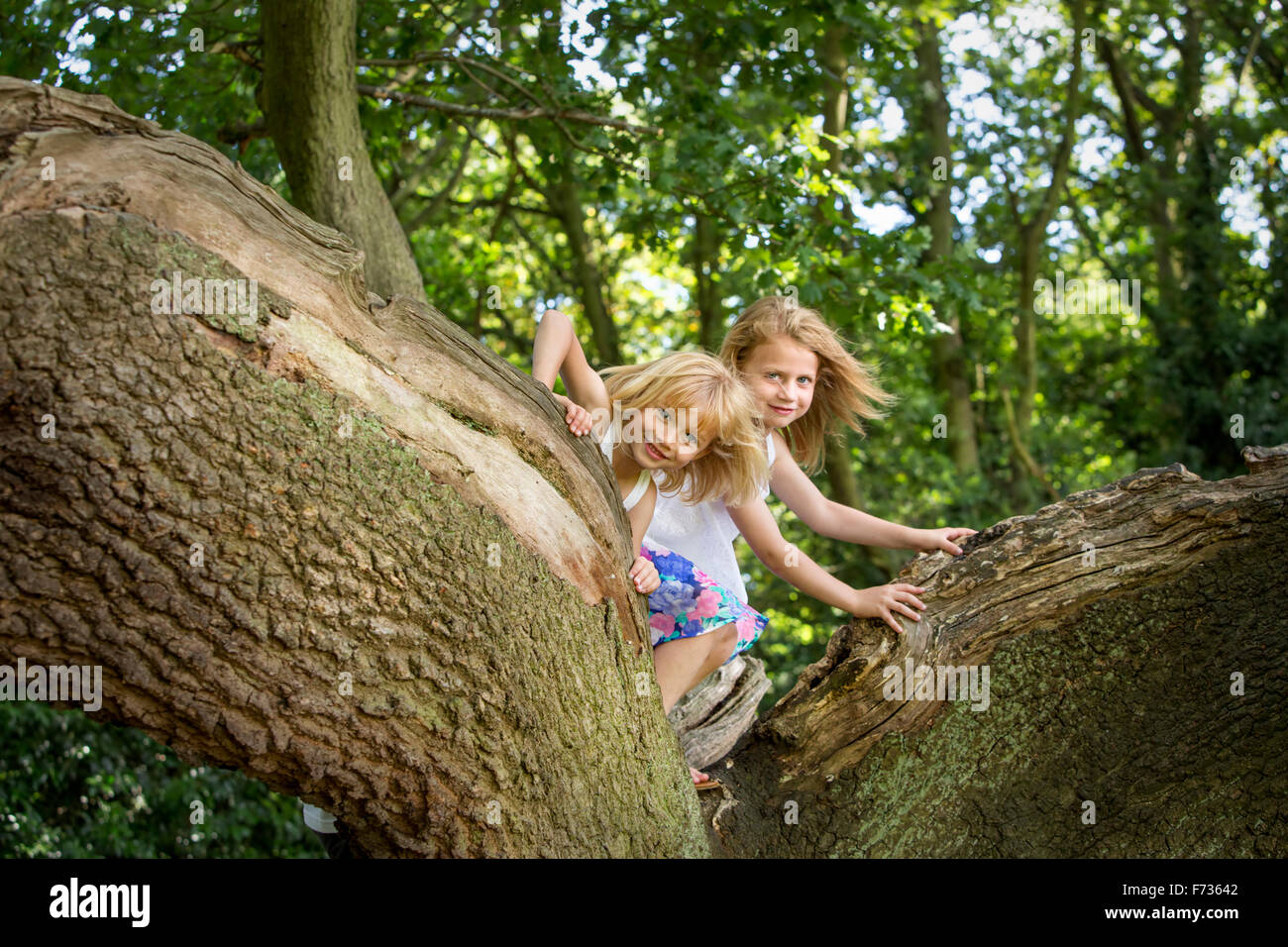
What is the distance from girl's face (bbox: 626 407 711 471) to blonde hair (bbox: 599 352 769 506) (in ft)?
0.06

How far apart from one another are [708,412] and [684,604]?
631mm

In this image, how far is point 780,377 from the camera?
12.7 feet

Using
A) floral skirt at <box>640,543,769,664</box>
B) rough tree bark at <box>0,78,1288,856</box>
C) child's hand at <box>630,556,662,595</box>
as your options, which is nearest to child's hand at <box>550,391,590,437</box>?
rough tree bark at <box>0,78,1288,856</box>

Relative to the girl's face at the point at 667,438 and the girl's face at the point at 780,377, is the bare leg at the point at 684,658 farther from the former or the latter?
the girl's face at the point at 780,377

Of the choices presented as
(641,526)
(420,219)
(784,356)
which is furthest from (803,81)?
(420,219)

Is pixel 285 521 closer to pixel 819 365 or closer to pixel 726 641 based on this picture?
pixel 726 641

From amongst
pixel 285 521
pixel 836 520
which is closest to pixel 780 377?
pixel 836 520

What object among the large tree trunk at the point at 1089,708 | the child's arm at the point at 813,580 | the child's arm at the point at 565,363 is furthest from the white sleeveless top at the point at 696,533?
the large tree trunk at the point at 1089,708

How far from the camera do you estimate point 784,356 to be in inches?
152

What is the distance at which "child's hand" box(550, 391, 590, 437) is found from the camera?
9.25ft

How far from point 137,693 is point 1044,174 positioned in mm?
13306
